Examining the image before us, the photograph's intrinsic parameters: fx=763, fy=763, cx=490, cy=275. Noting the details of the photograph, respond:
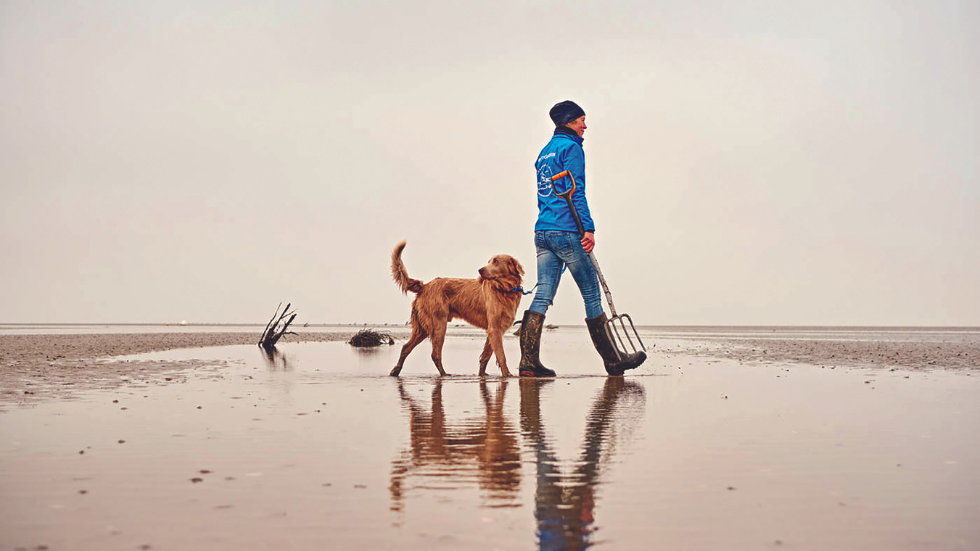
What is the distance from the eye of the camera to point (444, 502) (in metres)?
2.88

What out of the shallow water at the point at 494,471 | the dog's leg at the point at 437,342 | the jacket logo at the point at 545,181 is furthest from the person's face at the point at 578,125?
the shallow water at the point at 494,471

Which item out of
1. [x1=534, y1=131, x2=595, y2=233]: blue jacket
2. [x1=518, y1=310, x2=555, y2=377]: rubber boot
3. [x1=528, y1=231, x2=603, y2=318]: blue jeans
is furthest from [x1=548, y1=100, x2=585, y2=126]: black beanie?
[x1=518, y1=310, x2=555, y2=377]: rubber boot

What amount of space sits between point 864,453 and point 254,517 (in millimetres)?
3049

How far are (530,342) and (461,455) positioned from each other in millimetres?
5058

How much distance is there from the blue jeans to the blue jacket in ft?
0.42

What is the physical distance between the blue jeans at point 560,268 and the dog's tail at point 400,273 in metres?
1.72

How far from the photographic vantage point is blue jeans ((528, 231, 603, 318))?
8930 millimetres

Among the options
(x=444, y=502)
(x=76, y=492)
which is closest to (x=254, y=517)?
(x=444, y=502)

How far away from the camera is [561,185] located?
29.5 ft

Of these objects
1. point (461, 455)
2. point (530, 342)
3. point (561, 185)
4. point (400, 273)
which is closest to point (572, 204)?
point (561, 185)

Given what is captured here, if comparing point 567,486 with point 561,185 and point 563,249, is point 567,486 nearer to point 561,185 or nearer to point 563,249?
point 563,249

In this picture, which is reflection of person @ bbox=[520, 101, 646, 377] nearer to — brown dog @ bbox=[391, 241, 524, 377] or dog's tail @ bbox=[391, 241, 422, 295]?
brown dog @ bbox=[391, 241, 524, 377]

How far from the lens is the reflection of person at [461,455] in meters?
3.21

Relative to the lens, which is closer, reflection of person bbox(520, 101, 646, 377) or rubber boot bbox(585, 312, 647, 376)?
reflection of person bbox(520, 101, 646, 377)
